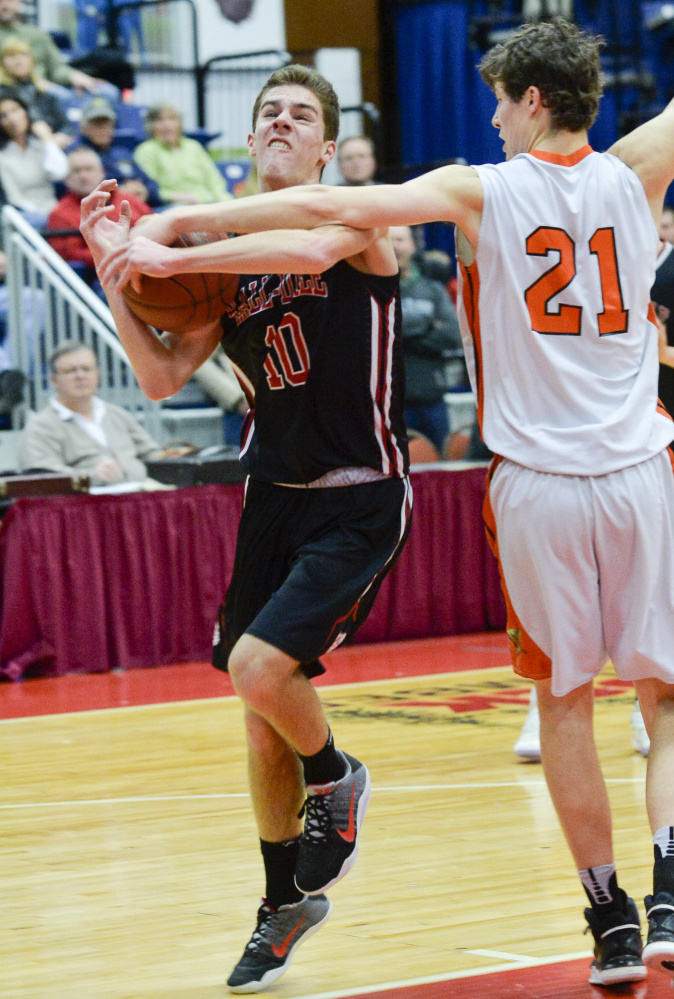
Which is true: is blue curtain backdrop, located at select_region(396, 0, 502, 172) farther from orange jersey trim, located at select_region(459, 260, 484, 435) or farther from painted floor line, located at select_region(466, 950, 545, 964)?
painted floor line, located at select_region(466, 950, 545, 964)

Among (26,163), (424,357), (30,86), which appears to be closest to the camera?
(424,357)

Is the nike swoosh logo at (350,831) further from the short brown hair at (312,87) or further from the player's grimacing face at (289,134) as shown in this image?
the short brown hair at (312,87)

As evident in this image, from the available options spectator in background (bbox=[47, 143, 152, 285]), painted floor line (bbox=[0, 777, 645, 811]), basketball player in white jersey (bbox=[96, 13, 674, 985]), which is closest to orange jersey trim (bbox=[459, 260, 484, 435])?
basketball player in white jersey (bbox=[96, 13, 674, 985])

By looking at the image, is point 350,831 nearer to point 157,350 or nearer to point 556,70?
point 157,350

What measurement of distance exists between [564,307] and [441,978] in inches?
54.5

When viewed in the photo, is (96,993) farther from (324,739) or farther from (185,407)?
(185,407)

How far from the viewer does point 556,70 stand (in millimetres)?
2977

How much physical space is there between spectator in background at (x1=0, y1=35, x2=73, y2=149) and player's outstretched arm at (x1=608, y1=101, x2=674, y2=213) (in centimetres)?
888

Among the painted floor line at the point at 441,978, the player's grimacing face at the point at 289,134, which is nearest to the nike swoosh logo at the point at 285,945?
the painted floor line at the point at 441,978

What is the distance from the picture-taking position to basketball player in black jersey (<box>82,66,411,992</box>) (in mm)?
3205

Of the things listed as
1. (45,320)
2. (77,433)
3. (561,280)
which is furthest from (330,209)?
(45,320)

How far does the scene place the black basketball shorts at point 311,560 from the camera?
3170 mm

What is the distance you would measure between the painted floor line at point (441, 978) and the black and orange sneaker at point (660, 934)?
0.41 meters

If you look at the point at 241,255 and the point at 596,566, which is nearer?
the point at 241,255
